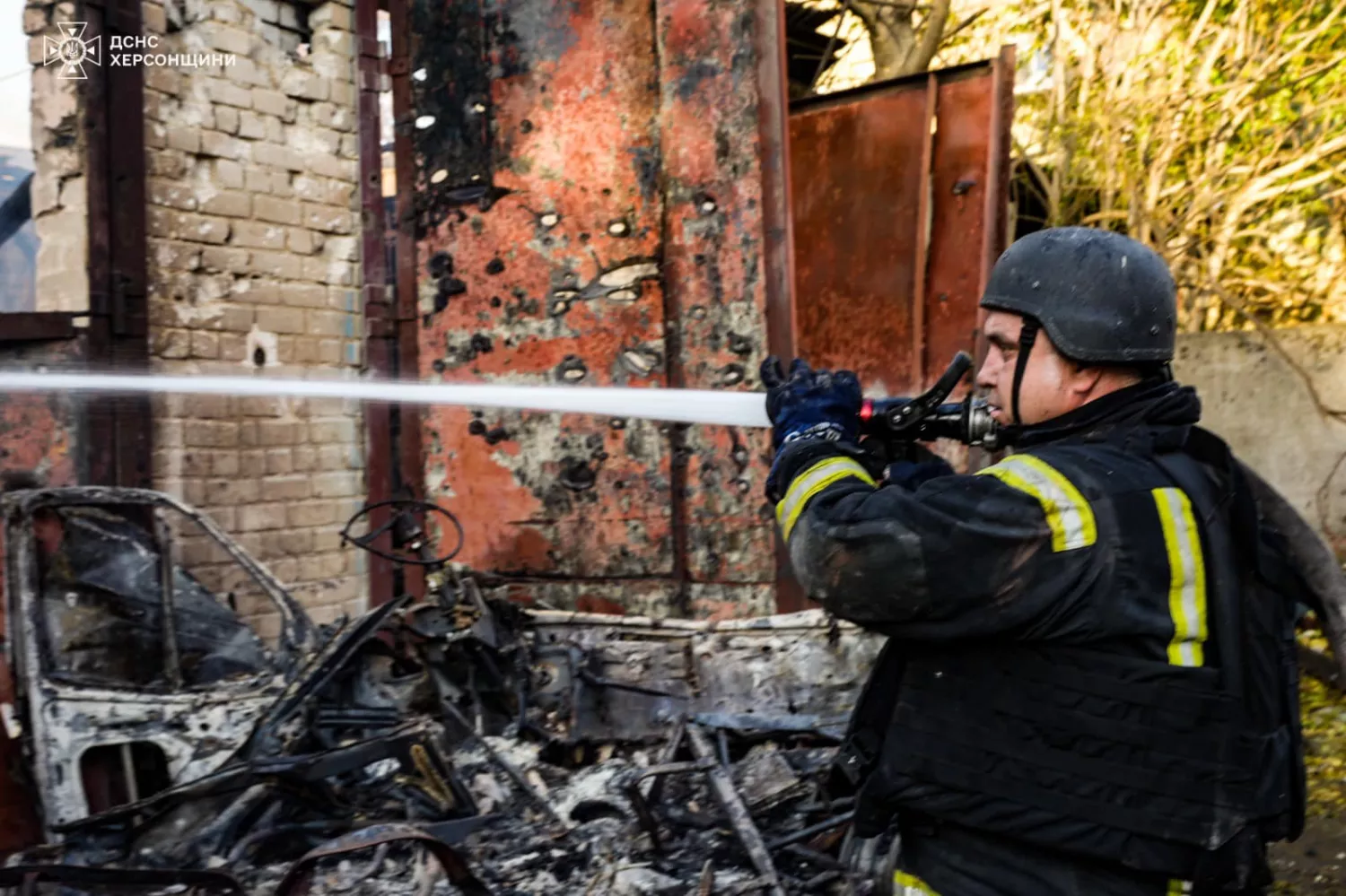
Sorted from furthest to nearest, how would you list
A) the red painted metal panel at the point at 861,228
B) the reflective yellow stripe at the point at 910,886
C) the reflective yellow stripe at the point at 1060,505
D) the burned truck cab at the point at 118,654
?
the red painted metal panel at the point at 861,228 < the burned truck cab at the point at 118,654 < the reflective yellow stripe at the point at 910,886 < the reflective yellow stripe at the point at 1060,505

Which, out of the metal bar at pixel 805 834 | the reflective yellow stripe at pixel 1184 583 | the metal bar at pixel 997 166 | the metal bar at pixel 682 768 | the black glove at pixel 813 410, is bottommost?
the metal bar at pixel 805 834

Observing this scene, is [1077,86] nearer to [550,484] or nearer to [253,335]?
[550,484]

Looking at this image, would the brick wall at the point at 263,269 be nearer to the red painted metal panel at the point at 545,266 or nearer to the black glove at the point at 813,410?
the red painted metal panel at the point at 545,266

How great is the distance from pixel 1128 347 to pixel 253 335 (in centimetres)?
545

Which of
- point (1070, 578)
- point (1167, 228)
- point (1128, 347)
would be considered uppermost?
point (1167, 228)

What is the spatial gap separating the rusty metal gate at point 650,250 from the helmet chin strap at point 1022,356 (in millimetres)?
3454

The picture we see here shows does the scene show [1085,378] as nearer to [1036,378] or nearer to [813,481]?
[1036,378]

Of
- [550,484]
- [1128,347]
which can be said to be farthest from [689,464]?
[1128,347]

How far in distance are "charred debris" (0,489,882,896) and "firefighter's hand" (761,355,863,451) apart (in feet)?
5.99

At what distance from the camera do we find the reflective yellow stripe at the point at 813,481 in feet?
5.89

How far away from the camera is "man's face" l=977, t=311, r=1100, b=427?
1.79 m

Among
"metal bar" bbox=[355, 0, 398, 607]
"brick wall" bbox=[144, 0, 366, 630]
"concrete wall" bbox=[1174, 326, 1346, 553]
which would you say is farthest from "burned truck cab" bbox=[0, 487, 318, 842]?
"concrete wall" bbox=[1174, 326, 1346, 553]

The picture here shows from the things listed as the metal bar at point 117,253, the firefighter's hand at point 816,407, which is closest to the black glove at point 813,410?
the firefighter's hand at point 816,407

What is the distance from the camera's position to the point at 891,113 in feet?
18.2
